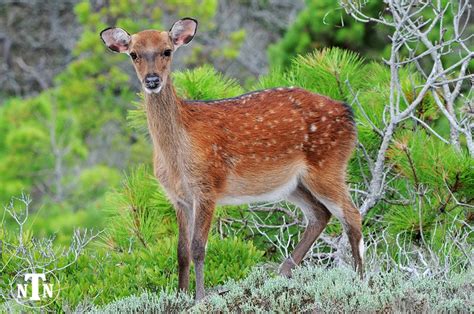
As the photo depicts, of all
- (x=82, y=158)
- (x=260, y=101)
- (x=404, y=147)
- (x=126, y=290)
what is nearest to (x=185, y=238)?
(x=126, y=290)

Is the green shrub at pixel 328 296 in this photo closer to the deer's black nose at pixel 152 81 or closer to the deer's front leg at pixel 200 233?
the deer's front leg at pixel 200 233

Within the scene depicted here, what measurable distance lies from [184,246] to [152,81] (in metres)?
1.20

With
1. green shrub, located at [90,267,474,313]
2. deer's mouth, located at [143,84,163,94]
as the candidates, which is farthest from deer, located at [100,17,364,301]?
Result: green shrub, located at [90,267,474,313]

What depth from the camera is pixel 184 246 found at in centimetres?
771

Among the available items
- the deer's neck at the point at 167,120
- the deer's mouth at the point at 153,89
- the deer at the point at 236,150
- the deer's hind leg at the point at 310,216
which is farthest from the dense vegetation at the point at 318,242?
the deer's mouth at the point at 153,89

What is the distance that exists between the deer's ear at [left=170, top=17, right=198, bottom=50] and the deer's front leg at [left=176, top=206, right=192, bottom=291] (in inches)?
45.0

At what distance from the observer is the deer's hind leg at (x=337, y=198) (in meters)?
8.02

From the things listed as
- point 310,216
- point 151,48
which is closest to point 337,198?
point 310,216

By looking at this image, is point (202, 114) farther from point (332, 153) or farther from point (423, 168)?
point (423, 168)

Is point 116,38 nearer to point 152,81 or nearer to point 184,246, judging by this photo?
point 152,81

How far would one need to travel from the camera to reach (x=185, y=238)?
25.4ft

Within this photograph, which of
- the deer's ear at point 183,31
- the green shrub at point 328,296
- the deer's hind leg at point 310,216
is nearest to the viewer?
the green shrub at point 328,296

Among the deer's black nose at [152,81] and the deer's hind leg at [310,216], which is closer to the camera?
the deer's black nose at [152,81]

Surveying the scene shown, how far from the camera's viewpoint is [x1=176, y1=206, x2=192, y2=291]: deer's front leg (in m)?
7.69
